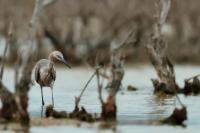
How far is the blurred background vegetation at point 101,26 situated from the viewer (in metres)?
33.8

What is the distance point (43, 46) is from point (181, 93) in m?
14.4

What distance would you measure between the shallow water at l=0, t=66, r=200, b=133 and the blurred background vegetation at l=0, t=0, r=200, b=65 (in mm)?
4274

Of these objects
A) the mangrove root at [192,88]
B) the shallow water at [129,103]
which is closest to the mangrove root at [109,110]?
the shallow water at [129,103]

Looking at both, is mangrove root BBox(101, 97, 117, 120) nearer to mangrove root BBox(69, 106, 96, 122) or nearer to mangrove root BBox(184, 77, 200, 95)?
mangrove root BBox(69, 106, 96, 122)

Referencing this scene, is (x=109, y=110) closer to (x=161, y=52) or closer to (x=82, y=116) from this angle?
(x=82, y=116)

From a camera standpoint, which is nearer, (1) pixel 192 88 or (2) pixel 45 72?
(2) pixel 45 72

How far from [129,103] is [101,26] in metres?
16.2

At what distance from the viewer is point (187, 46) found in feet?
113

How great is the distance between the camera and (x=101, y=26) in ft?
114

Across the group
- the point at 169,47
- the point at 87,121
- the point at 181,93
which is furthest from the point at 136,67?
the point at 87,121

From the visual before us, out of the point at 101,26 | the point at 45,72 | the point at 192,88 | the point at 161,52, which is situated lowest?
the point at 192,88

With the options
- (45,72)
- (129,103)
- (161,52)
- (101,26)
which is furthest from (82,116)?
(101,26)

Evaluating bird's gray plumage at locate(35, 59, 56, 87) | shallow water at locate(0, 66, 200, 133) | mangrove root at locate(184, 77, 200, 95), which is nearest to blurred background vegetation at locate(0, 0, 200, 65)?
shallow water at locate(0, 66, 200, 133)

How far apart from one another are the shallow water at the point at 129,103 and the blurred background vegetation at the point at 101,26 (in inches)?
168
